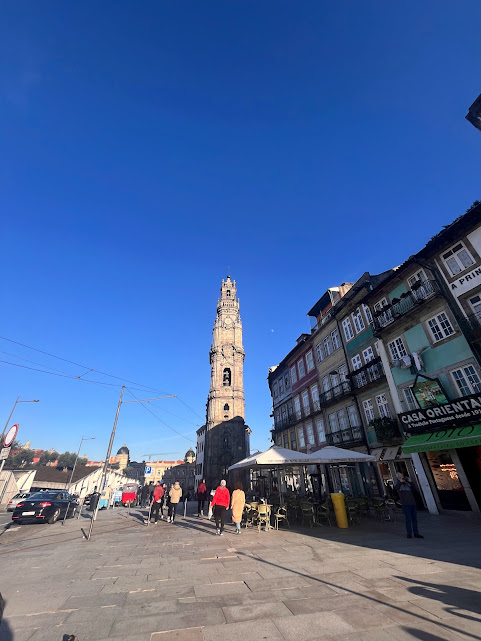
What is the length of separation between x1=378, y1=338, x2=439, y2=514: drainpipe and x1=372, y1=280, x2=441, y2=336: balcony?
3.96 feet

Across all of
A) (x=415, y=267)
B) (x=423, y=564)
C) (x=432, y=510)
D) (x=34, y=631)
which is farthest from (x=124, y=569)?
(x=415, y=267)

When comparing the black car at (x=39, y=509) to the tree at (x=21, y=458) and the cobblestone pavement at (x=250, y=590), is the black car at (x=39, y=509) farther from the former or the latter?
the tree at (x=21, y=458)

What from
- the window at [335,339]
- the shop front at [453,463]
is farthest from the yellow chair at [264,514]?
the window at [335,339]

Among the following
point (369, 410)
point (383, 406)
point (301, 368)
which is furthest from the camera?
point (301, 368)

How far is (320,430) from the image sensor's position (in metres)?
25.0

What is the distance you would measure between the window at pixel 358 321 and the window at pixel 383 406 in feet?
15.8

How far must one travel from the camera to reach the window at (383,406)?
58.2 feet

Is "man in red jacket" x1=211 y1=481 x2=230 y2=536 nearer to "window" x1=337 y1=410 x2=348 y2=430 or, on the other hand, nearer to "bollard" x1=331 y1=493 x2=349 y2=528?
"bollard" x1=331 y1=493 x2=349 y2=528

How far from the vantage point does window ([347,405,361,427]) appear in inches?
802

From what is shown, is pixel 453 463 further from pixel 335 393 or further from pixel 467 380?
pixel 335 393

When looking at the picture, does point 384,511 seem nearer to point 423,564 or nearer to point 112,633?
point 423,564

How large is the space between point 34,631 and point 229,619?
8.16ft

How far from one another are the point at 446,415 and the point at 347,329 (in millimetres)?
10047

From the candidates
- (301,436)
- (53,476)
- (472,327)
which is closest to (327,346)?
(301,436)
